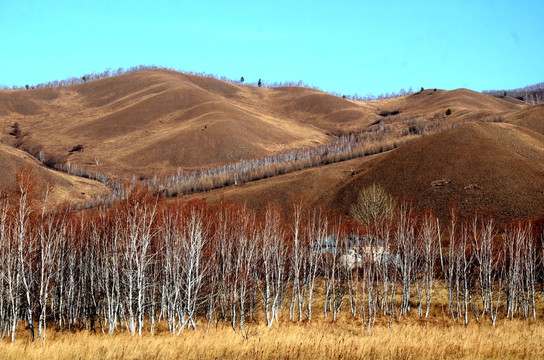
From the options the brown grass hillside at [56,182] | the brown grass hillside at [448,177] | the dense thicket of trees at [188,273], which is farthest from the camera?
the brown grass hillside at [56,182]

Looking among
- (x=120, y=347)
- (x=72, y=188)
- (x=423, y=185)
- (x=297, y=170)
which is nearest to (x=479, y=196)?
(x=423, y=185)

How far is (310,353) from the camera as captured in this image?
68.7 ft

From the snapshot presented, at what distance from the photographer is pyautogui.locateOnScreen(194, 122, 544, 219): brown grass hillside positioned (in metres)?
91.6

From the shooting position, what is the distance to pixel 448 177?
10344 cm

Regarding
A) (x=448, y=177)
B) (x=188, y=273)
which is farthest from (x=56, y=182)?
(x=188, y=273)

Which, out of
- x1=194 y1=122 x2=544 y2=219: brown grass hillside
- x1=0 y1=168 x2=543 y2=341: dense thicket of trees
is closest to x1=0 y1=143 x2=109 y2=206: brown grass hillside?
x1=194 y1=122 x2=544 y2=219: brown grass hillside

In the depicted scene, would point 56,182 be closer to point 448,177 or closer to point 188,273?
point 448,177

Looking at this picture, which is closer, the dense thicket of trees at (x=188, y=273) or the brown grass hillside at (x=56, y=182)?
the dense thicket of trees at (x=188, y=273)

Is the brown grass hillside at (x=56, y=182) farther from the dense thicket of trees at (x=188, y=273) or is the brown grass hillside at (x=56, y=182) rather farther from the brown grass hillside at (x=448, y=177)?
the dense thicket of trees at (x=188, y=273)

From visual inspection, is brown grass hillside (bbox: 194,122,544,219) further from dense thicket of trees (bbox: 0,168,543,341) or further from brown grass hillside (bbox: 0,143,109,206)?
brown grass hillside (bbox: 0,143,109,206)

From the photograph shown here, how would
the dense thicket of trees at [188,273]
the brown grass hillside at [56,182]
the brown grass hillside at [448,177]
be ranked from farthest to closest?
the brown grass hillside at [56,182] < the brown grass hillside at [448,177] < the dense thicket of trees at [188,273]

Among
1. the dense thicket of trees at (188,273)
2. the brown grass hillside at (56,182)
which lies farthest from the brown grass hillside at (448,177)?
the brown grass hillside at (56,182)

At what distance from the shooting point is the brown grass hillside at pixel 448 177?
91.6 meters

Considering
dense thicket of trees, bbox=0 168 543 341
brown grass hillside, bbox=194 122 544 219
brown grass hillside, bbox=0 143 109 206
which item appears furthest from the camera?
brown grass hillside, bbox=0 143 109 206
